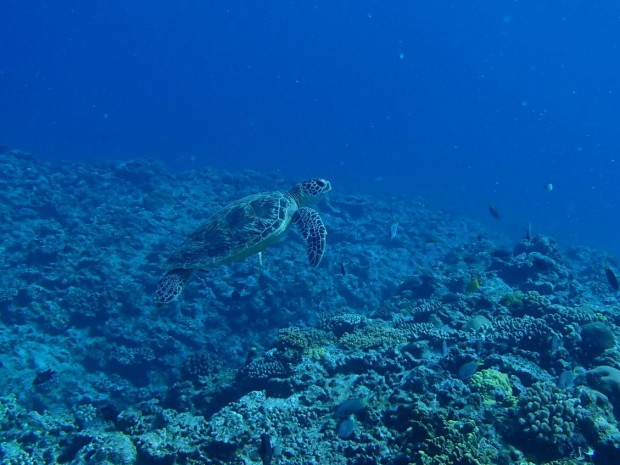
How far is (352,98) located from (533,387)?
175 m

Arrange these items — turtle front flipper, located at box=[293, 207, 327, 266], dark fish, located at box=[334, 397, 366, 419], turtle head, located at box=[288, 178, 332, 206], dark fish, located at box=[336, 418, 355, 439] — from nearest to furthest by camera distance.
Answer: dark fish, located at box=[336, 418, 355, 439], dark fish, located at box=[334, 397, 366, 419], turtle front flipper, located at box=[293, 207, 327, 266], turtle head, located at box=[288, 178, 332, 206]

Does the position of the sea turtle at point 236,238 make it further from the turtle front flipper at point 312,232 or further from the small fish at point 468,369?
the small fish at point 468,369

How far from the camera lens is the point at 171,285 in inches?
Result: 291

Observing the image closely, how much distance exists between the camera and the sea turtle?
25.1ft

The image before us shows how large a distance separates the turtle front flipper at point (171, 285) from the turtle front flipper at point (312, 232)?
256 cm

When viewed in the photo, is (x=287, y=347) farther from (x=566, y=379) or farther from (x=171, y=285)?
(x=566, y=379)

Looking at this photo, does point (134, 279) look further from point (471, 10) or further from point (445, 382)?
point (471, 10)

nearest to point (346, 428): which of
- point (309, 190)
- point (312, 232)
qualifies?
point (312, 232)

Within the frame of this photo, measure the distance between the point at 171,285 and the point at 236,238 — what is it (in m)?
1.58

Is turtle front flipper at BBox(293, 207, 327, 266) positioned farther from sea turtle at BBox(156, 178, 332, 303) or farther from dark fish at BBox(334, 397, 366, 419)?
dark fish at BBox(334, 397, 366, 419)

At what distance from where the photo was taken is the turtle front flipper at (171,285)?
7.18m

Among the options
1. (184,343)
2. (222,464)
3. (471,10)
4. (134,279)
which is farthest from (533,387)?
(471,10)

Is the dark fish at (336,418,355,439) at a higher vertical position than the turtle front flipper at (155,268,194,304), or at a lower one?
lower

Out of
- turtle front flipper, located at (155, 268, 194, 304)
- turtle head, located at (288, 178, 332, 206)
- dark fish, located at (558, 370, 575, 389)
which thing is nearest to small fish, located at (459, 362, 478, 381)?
dark fish, located at (558, 370, 575, 389)
